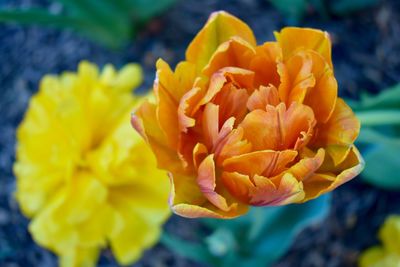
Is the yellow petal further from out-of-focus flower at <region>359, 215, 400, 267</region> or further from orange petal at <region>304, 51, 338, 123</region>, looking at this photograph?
orange petal at <region>304, 51, 338, 123</region>

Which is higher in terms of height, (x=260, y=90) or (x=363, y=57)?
(x=260, y=90)

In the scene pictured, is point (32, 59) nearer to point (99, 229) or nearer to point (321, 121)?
point (99, 229)

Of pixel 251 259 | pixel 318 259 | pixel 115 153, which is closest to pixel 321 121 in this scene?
pixel 115 153

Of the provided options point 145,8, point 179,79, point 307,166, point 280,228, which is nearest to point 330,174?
point 307,166

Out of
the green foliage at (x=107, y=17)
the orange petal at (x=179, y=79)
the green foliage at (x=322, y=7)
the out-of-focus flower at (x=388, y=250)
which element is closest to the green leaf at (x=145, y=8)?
the green foliage at (x=107, y=17)

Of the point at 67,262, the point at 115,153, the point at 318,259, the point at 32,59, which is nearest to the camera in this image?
the point at 115,153
